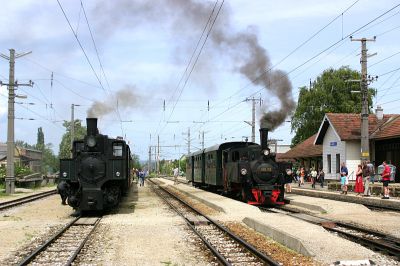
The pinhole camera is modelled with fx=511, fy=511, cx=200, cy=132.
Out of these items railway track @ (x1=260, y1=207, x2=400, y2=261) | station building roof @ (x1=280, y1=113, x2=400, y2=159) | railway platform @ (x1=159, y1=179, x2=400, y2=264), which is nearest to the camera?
railway platform @ (x1=159, y1=179, x2=400, y2=264)

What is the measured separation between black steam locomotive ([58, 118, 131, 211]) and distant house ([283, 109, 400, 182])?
61.2 feet

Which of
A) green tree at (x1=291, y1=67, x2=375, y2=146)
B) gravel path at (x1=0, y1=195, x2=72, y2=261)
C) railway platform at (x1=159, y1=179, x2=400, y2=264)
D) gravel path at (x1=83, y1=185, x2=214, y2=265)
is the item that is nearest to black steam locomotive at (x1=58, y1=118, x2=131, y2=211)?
gravel path at (x1=0, y1=195, x2=72, y2=261)

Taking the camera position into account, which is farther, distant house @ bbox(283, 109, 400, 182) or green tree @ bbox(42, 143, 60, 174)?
green tree @ bbox(42, 143, 60, 174)

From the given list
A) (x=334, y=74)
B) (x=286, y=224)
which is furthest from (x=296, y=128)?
(x=286, y=224)

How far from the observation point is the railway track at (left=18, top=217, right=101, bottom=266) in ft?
29.7

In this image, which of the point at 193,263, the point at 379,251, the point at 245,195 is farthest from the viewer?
the point at 245,195

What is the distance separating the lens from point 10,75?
99.8 ft

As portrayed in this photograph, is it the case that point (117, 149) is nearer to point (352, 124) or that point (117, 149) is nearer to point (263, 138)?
point (263, 138)

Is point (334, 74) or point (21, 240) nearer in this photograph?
point (21, 240)

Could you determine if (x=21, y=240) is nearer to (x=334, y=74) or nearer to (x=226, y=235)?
(x=226, y=235)

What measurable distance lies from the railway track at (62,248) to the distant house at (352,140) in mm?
21871

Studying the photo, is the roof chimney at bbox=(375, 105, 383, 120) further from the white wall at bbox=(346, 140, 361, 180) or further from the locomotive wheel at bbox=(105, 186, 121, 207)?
the locomotive wheel at bbox=(105, 186, 121, 207)

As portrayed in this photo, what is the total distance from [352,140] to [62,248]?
28.6 metres

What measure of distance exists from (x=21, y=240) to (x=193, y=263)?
4.84 metres
